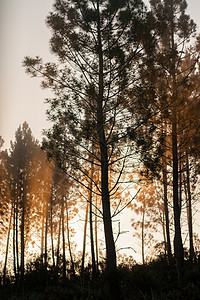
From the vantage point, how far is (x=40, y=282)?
959 cm

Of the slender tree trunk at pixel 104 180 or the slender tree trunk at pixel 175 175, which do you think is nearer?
the slender tree trunk at pixel 104 180

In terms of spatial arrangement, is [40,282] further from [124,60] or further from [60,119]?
[124,60]

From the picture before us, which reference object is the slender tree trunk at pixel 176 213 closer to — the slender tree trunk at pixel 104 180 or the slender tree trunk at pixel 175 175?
the slender tree trunk at pixel 175 175

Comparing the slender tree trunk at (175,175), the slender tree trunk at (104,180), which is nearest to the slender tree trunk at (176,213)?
the slender tree trunk at (175,175)

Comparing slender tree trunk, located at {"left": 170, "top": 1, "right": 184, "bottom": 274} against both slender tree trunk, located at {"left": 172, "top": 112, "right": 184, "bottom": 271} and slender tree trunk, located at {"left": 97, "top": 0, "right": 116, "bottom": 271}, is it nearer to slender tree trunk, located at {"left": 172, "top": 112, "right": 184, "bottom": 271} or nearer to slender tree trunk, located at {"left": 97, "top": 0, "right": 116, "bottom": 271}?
slender tree trunk, located at {"left": 172, "top": 112, "right": 184, "bottom": 271}

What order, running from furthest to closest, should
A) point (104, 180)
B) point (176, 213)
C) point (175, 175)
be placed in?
point (175, 175), point (176, 213), point (104, 180)

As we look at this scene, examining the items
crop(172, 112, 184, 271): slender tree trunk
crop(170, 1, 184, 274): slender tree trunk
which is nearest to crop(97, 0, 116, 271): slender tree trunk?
crop(170, 1, 184, 274): slender tree trunk

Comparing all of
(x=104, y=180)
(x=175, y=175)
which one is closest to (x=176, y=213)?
(x=175, y=175)

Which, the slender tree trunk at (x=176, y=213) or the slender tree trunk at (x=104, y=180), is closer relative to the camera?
the slender tree trunk at (x=104, y=180)

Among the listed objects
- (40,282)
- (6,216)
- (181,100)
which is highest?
(181,100)

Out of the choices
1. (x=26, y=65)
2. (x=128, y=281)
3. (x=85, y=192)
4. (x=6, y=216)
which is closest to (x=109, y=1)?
(x=26, y=65)

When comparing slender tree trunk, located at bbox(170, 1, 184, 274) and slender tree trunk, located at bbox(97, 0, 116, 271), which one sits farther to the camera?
slender tree trunk, located at bbox(170, 1, 184, 274)

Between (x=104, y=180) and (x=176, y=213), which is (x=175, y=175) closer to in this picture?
(x=176, y=213)

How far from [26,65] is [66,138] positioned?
267cm
